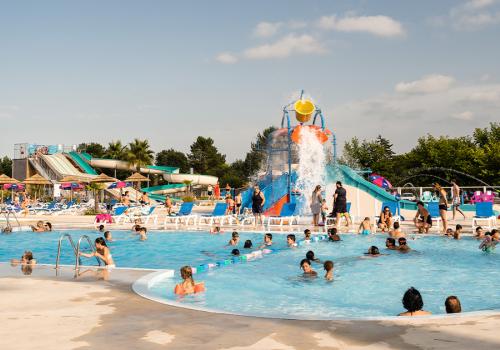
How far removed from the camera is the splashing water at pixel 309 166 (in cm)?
2211

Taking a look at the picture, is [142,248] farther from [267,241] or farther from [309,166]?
[309,166]

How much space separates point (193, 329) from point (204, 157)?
83.0 meters

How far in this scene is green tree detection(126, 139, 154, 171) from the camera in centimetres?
5862

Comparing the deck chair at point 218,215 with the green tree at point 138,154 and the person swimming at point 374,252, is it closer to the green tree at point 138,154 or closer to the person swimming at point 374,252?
the person swimming at point 374,252

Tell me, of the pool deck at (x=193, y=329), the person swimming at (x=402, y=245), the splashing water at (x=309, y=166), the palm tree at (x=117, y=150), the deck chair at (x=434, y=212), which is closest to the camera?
the pool deck at (x=193, y=329)

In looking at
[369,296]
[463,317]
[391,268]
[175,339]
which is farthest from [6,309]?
[391,268]

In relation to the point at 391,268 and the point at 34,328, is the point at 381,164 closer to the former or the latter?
the point at 391,268

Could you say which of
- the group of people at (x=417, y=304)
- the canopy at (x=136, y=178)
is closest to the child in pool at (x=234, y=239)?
the group of people at (x=417, y=304)

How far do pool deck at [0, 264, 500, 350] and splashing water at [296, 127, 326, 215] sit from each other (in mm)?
16159

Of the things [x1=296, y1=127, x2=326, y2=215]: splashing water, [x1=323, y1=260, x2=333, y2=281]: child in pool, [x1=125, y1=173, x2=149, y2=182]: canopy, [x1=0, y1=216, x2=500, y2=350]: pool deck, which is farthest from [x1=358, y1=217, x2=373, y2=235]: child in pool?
[x1=125, y1=173, x2=149, y2=182]: canopy

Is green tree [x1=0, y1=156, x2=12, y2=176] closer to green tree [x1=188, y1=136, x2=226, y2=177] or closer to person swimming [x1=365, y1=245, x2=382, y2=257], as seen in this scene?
green tree [x1=188, y1=136, x2=226, y2=177]

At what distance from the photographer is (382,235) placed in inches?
613

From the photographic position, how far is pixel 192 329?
4992 millimetres

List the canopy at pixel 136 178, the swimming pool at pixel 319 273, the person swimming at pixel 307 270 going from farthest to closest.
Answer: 1. the canopy at pixel 136 178
2. the person swimming at pixel 307 270
3. the swimming pool at pixel 319 273
